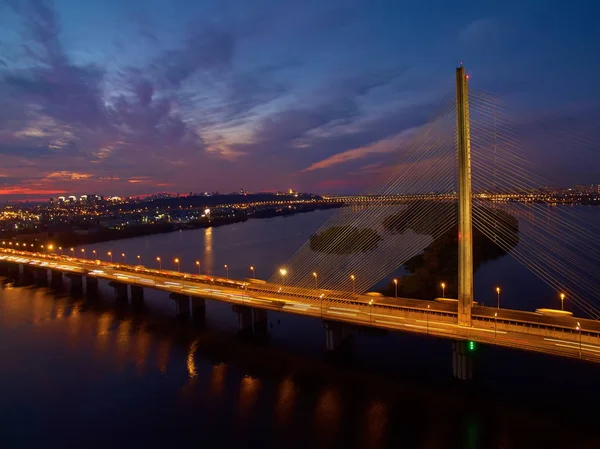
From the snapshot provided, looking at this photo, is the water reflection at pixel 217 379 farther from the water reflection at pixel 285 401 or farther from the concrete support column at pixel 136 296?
the concrete support column at pixel 136 296

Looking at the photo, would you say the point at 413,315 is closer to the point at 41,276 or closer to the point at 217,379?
the point at 217,379

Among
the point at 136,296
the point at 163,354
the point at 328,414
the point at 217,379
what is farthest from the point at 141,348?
the point at 328,414

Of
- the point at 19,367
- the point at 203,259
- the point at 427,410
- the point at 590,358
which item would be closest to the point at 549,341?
the point at 590,358

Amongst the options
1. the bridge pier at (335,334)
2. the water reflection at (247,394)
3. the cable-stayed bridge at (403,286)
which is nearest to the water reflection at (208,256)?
the cable-stayed bridge at (403,286)

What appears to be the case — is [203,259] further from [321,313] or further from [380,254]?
[321,313]

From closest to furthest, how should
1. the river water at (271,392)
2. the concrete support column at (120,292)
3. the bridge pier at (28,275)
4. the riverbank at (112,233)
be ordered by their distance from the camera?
the river water at (271,392)
the concrete support column at (120,292)
the bridge pier at (28,275)
the riverbank at (112,233)
